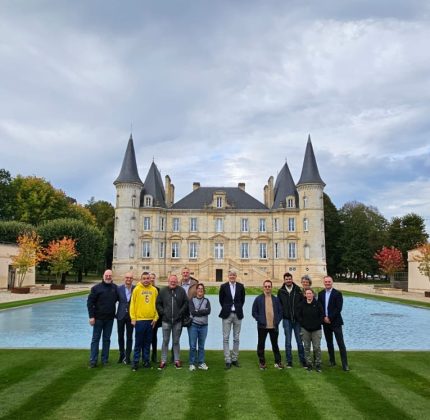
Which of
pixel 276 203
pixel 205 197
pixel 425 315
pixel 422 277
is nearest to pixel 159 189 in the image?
pixel 205 197

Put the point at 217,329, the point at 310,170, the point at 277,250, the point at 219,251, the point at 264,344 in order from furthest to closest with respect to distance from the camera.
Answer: the point at 219,251, the point at 277,250, the point at 310,170, the point at 217,329, the point at 264,344

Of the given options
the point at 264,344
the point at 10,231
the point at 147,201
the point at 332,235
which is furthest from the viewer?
the point at 332,235

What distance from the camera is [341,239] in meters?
54.6

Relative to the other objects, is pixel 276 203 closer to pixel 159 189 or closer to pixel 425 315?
pixel 159 189

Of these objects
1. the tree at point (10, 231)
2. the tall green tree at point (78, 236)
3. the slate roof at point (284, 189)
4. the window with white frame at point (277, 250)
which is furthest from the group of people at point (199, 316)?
the slate roof at point (284, 189)

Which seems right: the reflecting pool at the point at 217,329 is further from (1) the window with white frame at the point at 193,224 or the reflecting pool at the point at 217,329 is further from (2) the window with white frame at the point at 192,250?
(1) the window with white frame at the point at 193,224

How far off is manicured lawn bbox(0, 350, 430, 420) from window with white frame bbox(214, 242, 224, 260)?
130ft

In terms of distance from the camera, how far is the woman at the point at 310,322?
311 inches

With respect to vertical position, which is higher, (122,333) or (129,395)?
(122,333)

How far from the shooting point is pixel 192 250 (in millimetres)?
48594

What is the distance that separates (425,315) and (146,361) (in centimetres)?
1468

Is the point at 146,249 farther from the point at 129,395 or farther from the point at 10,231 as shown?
the point at 129,395

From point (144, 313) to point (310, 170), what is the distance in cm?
4092

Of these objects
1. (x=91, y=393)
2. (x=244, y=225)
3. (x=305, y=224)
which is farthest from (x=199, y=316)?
(x=244, y=225)
